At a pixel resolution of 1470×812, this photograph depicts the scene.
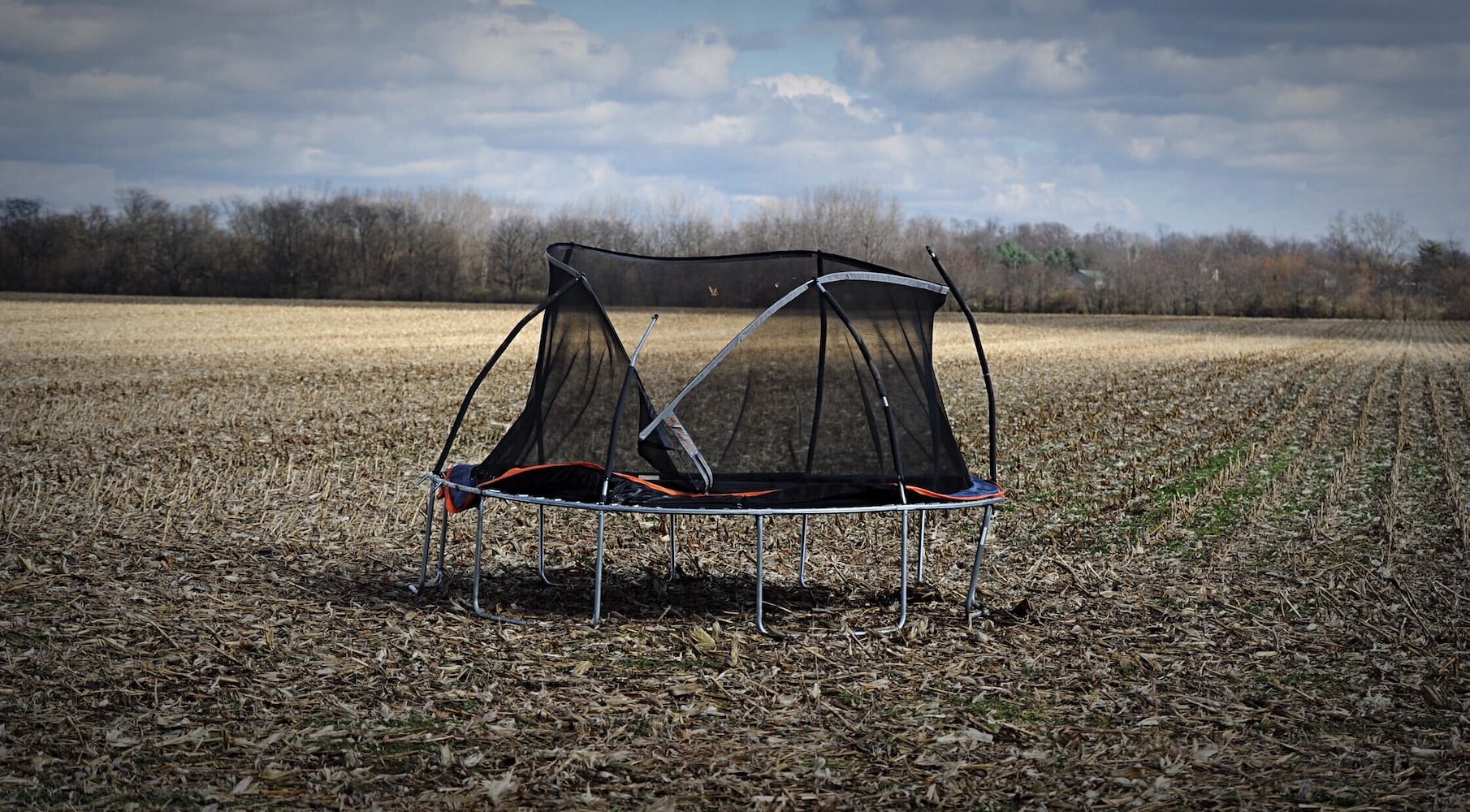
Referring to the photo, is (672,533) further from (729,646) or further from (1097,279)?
(1097,279)

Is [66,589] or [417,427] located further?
[417,427]

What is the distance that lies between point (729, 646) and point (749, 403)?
1.74m

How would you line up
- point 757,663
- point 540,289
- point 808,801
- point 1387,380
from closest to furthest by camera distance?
point 808,801, point 757,663, point 1387,380, point 540,289

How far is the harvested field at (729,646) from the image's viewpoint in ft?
16.1

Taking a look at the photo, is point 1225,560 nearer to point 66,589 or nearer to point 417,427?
point 66,589

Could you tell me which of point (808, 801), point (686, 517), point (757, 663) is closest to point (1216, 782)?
point (808, 801)

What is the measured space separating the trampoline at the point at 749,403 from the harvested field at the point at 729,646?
1.70 feet

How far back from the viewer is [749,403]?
308 inches

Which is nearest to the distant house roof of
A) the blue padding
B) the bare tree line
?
the bare tree line

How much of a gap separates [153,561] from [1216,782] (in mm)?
6802

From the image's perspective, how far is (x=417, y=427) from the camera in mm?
15875

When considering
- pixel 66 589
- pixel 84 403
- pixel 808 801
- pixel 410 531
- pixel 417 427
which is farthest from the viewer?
pixel 84 403

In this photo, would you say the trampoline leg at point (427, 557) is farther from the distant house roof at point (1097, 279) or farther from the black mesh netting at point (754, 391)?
the distant house roof at point (1097, 279)

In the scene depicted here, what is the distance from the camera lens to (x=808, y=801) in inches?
185
